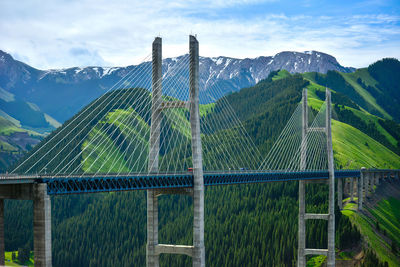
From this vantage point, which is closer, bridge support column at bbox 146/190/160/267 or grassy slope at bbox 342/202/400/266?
bridge support column at bbox 146/190/160/267

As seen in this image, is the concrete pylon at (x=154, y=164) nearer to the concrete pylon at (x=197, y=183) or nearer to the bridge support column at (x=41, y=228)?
the concrete pylon at (x=197, y=183)

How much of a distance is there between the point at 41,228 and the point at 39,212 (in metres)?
1.31

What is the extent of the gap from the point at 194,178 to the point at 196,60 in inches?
559

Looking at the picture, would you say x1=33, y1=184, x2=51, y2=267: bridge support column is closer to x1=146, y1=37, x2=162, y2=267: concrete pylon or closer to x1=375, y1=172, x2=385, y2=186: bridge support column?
x1=146, y1=37, x2=162, y2=267: concrete pylon

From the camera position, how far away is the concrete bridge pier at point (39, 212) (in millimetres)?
52750

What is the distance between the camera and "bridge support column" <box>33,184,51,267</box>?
5272 cm

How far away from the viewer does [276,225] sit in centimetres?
16475

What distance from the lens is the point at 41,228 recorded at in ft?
173

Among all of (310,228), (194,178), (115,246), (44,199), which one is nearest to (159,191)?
(194,178)

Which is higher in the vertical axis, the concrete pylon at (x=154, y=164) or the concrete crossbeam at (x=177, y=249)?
the concrete pylon at (x=154, y=164)

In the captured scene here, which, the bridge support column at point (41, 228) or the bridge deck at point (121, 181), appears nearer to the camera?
the bridge support column at point (41, 228)

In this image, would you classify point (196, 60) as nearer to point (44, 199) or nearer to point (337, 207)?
point (44, 199)

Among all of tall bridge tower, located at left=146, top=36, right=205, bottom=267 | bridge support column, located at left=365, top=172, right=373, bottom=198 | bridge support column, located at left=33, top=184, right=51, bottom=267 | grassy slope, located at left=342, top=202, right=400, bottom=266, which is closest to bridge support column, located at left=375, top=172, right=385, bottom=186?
bridge support column, located at left=365, top=172, right=373, bottom=198

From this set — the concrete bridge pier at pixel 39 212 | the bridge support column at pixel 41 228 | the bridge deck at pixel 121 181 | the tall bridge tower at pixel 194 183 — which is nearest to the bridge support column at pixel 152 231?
the tall bridge tower at pixel 194 183
